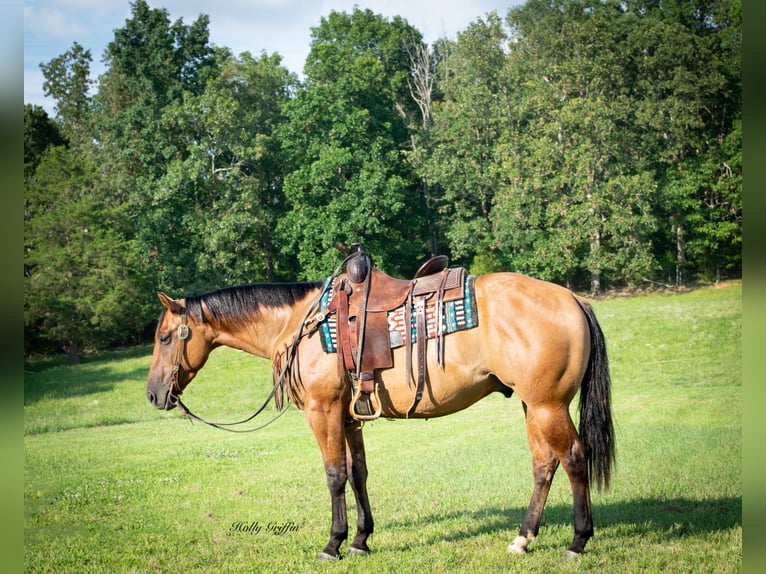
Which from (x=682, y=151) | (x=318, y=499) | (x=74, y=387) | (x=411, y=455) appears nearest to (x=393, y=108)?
(x=682, y=151)

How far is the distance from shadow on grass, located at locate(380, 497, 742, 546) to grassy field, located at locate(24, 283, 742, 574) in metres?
0.02

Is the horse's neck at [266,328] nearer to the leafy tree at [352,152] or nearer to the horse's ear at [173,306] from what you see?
the horse's ear at [173,306]

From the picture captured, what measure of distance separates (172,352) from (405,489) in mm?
2944

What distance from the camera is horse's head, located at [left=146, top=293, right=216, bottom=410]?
201 inches

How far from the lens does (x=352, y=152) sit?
71.7 feet

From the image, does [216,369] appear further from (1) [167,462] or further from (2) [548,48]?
(2) [548,48]

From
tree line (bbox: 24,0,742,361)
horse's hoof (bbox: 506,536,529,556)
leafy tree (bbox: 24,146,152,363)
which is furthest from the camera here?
leafy tree (bbox: 24,146,152,363)

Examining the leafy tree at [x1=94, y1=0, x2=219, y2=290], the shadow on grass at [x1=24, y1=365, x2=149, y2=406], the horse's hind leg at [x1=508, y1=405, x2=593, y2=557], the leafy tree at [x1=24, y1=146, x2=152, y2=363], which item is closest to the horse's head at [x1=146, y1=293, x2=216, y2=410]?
the horse's hind leg at [x1=508, y1=405, x2=593, y2=557]

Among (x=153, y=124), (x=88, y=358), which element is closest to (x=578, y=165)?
(x=153, y=124)

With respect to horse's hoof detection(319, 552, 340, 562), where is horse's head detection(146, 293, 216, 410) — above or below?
above

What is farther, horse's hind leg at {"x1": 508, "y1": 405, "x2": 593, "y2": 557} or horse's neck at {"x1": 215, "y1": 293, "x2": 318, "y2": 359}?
horse's neck at {"x1": 215, "y1": 293, "x2": 318, "y2": 359}

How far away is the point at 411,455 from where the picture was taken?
8734mm

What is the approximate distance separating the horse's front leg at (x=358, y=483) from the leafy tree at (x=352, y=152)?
Answer: 1466 cm

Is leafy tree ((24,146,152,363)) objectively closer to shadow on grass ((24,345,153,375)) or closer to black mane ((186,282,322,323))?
shadow on grass ((24,345,153,375))
